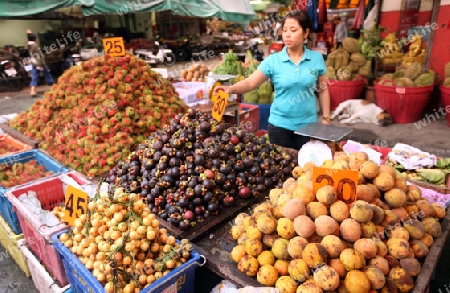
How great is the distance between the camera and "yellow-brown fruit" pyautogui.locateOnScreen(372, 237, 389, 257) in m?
1.44

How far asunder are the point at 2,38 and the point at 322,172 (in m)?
14.0

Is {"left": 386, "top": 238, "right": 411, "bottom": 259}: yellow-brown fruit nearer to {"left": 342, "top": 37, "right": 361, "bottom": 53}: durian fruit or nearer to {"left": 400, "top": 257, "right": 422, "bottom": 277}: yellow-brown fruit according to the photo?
{"left": 400, "top": 257, "right": 422, "bottom": 277}: yellow-brown fruit

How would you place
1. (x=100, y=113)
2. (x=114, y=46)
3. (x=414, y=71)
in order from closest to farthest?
(x=100, y=113) → (x=114, y=46) → (x=414, y=71)

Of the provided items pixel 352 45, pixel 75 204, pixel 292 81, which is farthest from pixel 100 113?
pixel 352 45

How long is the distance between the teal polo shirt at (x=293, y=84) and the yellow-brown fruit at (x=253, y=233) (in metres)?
1.59

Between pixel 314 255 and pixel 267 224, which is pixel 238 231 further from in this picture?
pixel 314 255

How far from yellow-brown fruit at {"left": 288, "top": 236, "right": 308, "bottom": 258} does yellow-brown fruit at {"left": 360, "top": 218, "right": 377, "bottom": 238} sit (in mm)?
264

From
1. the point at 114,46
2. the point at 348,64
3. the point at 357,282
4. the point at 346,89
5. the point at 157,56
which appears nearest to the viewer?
the point at 357,282

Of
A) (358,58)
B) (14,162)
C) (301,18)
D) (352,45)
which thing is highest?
(301,18)

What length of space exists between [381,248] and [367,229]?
105 mm

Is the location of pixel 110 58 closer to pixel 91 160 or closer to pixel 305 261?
pixel 91 160

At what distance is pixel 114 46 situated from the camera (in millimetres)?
3699

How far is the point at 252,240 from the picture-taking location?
1.53 meters

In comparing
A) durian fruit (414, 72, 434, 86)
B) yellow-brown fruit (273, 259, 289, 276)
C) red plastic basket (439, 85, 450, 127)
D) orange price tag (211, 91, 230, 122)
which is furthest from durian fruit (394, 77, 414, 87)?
yellow-brown fruit (273, 259, 289, 276)
